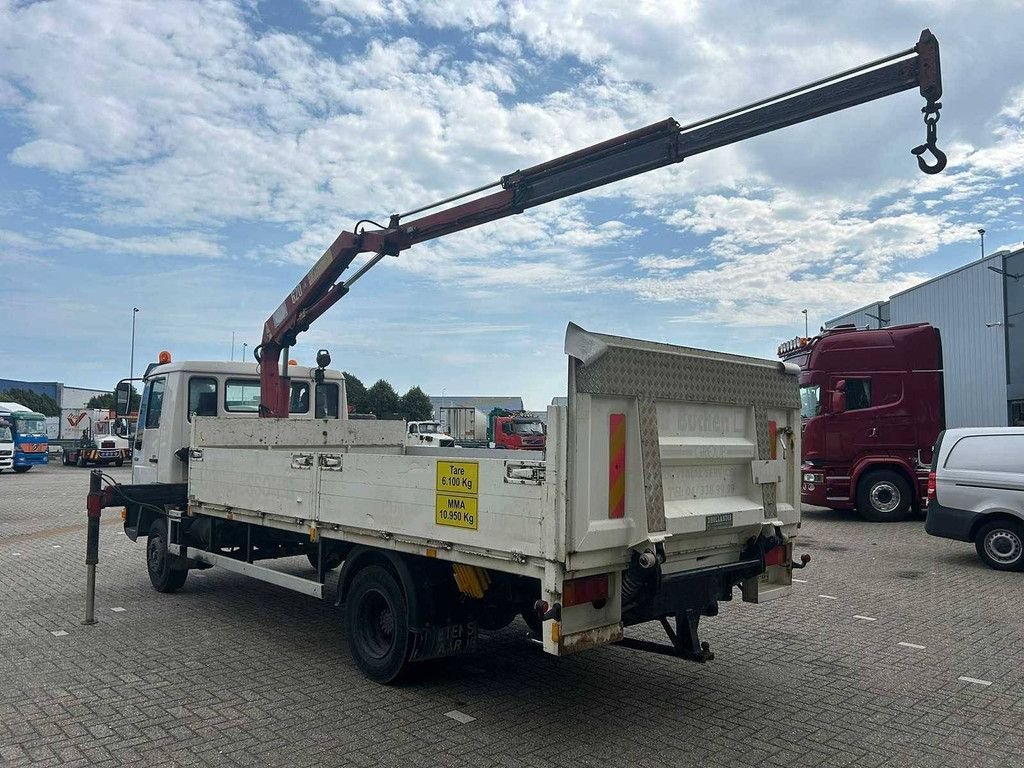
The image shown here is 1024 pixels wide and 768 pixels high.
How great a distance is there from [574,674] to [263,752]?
2258 millimetres

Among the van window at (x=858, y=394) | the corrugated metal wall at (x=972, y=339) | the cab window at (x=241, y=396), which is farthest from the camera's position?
the corrugated metal wall at (x=972, y=339)

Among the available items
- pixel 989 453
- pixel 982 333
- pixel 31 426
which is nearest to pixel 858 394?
pixel 989 453

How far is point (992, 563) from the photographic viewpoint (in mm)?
9602

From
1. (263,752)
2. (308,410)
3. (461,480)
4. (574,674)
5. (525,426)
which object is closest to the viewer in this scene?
(263,752)

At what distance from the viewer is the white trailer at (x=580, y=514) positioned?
13.3ft

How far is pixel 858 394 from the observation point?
14.6 meters

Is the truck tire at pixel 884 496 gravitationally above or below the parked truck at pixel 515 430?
below

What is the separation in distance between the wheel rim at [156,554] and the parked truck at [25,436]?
2658 cm

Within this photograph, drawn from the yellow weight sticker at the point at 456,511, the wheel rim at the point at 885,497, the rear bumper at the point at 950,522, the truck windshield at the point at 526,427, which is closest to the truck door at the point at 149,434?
the yellow weight sticker at the point at 456,511

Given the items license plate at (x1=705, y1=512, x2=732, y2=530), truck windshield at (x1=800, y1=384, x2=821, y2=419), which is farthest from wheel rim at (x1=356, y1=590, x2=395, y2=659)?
truck windshield at (x1=800, y1=384, x2=821, y2=419)

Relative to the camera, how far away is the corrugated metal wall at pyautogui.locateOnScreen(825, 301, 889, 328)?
32728 millimetres

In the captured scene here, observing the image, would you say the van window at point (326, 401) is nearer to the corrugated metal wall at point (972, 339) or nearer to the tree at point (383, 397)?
the corrugated metal wall at point (972, 339)

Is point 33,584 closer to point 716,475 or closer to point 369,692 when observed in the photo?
point 369,692

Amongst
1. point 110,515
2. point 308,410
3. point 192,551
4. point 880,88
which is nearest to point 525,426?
point 110,515
